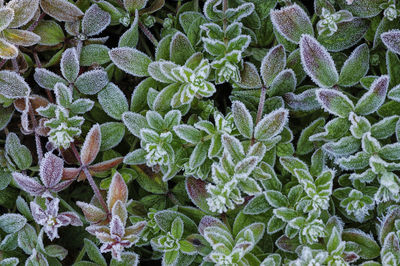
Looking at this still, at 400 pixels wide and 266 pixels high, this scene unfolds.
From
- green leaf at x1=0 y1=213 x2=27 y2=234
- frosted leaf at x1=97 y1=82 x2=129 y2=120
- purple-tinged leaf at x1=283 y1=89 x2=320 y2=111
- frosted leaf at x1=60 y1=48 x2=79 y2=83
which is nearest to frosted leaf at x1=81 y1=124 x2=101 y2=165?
Result: frosted leaf at x1=97 y1=82 x2=129 y2=120

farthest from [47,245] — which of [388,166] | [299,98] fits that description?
[388,166]

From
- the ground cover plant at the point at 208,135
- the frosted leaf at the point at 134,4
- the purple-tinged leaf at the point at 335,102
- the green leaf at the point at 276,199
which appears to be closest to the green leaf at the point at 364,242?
the ground cover plant at the point at 208,135

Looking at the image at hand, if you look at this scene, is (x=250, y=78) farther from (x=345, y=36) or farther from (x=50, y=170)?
(x=50, y=170)

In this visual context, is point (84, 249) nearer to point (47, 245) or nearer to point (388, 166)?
point (47, 245)

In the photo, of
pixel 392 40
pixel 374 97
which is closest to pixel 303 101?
pixel 374 97

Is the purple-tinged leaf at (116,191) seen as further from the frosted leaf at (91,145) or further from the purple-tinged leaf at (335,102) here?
the purple-tinged leaf at (335,102)

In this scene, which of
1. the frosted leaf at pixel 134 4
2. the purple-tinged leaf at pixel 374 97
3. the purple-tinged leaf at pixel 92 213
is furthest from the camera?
the frosted leaf at pixel 134 4
